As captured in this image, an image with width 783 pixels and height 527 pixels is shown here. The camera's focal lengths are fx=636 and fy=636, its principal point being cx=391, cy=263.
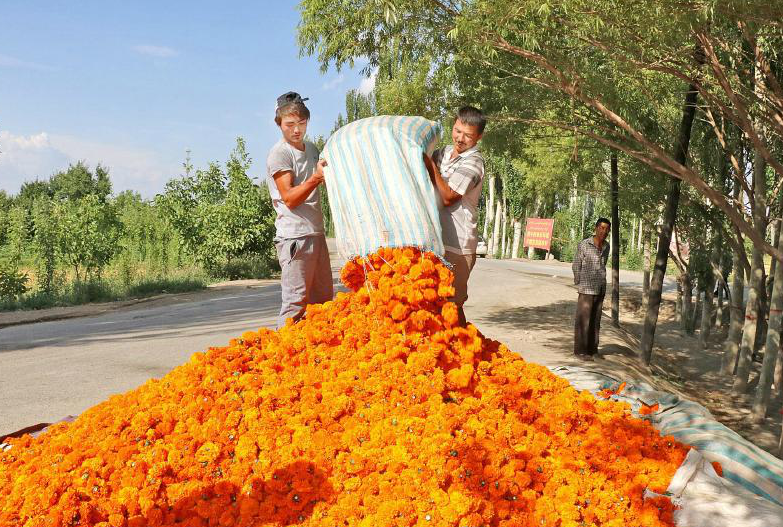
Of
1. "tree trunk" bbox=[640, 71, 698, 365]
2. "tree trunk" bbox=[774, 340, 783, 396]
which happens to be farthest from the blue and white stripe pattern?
"tree trunk" bbox=[774, 340, 783, 396]

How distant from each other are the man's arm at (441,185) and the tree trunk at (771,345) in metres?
5.15

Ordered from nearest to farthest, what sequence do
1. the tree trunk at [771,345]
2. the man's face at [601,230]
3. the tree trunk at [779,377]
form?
1. the tree trunk at [771,345]
2. the man's face at [601,230]
3. the tree trunk at [779,377]

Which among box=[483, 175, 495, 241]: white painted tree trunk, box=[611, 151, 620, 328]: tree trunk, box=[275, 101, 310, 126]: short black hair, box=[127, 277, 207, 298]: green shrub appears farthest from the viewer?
box=[483, 175, 495, 241]: white painted tree trunk

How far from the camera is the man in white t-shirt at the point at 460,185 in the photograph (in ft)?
11.2

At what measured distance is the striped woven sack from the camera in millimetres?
3199

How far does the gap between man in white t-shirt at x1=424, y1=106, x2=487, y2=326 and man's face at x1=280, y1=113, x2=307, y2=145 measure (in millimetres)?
789

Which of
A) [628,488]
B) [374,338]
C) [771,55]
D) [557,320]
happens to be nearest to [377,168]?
[374,338]

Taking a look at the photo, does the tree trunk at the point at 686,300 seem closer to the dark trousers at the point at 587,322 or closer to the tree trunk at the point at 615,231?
the tree trunk at the point at 615,231

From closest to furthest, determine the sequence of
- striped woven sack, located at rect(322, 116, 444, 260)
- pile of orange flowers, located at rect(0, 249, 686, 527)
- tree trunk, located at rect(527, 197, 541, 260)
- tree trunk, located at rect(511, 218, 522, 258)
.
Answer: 1. pile of orange flowers, located at rect(0, 249, 686, 527)
2. striped woven sack, located at rect(322, 116, 444, 260)
3. tree trunk, located at rect(527, 197, 541, 260)
4. tree trunk, located at rect(511, 218, 522, 258)

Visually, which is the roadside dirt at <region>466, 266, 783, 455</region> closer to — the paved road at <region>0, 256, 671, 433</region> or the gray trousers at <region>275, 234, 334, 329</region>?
the paved road at <region>0, 256, 671, 433</region>

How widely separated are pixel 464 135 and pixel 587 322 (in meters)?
4.90

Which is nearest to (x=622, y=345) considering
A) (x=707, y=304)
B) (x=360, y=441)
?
(x=707, y=304)

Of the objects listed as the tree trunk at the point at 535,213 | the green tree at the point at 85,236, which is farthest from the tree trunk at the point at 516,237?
the green tree at the point at 85,236

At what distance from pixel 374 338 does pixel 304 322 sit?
1.60ft
